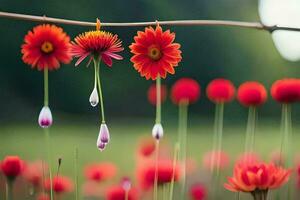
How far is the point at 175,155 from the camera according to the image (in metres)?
1.18

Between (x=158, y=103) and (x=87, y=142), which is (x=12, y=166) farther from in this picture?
(x=158, y=103)

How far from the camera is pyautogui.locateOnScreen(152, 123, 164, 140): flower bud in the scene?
1167mm

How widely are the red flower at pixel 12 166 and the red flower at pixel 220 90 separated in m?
0.37

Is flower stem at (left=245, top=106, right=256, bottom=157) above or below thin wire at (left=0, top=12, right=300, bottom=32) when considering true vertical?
below

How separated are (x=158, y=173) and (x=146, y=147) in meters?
0.05

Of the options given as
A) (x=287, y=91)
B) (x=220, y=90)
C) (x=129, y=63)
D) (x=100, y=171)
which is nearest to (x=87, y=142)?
(x=100, y=171)

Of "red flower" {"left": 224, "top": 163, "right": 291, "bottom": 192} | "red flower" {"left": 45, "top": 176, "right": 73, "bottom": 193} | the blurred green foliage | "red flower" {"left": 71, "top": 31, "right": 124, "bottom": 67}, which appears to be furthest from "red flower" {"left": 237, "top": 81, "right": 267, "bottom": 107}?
"red flower" {"left": 45, "top": 176, "right": 73, "bottom": 193}

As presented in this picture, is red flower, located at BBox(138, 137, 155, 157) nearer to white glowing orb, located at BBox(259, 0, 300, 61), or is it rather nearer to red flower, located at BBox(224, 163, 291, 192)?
red flower, located at BBox(224, 163, 291, 192)

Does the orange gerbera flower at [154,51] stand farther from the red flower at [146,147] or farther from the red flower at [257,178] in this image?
the red flower at [257,178]

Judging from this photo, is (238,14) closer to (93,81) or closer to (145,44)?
(145,44)

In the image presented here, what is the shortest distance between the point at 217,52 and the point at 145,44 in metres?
0.15

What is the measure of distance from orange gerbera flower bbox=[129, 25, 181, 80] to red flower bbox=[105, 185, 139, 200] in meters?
0.22

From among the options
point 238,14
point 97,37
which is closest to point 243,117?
point 238,14

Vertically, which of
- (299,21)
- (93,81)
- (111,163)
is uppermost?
(299,21)
